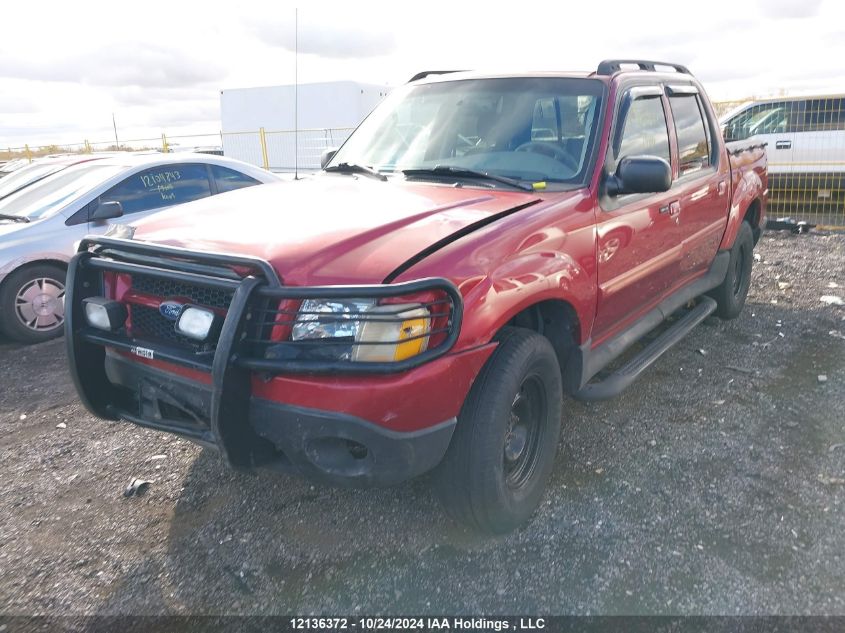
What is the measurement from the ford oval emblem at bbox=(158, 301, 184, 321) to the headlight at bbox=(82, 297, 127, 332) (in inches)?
9.9

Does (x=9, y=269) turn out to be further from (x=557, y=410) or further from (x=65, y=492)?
(x=557, y=410)

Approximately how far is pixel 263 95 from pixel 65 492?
23.7 m

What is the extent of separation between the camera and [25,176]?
271 inches

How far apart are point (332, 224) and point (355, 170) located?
3.95 feet

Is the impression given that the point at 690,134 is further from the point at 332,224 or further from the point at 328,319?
the point at 328,319

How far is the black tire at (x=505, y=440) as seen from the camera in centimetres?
257

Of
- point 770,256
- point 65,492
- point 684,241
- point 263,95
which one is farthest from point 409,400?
point 263,95

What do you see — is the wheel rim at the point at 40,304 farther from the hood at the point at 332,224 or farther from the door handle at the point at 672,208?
the door handle at the point at 672,208

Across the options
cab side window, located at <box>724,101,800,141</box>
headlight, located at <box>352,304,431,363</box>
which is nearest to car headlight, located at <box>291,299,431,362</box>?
headlight, located at <box>352,304,431,363</box>

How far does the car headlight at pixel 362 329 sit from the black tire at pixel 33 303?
4292mm

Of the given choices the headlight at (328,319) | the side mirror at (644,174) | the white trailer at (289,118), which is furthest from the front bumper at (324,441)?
the white trailer at (289,118)

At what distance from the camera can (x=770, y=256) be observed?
8.34m

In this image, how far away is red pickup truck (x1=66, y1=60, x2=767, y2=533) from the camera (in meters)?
2.31

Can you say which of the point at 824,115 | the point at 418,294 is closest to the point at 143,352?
the point at 418,294
